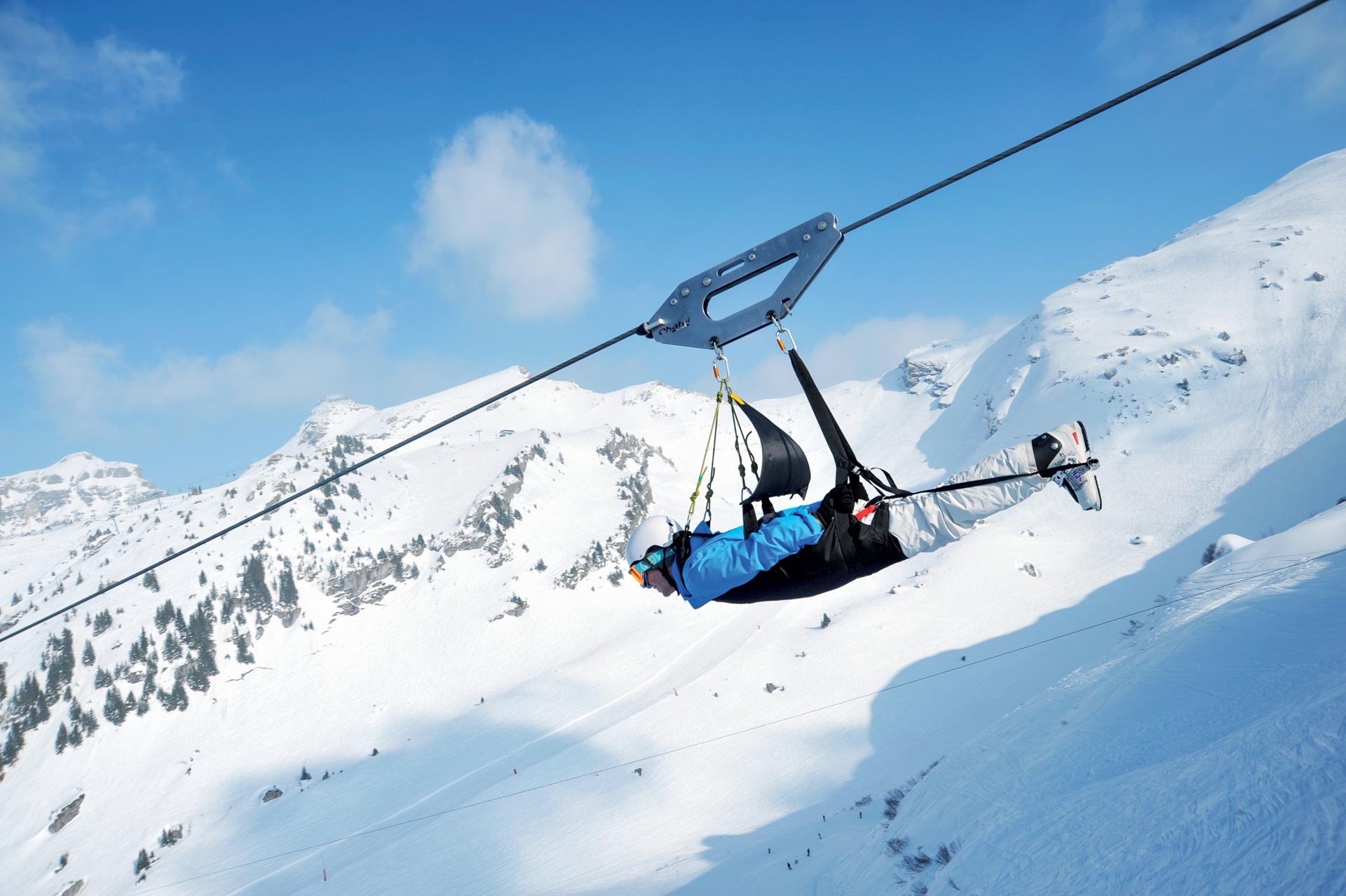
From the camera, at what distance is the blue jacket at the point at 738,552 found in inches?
251

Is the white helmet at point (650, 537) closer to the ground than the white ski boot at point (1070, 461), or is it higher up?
higher up

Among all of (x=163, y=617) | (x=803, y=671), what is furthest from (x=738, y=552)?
(x=163, y=617)

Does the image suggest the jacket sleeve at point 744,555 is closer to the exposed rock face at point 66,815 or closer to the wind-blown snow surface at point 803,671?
the wind-blown snow surface at point 803,671

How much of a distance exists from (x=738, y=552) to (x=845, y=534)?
1.16m

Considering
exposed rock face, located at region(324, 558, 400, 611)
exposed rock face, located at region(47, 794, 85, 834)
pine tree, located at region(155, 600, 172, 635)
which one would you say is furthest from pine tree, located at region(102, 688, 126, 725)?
exposed rock face, located at region(324, 558, 400, 611)

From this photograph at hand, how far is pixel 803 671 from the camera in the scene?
113ft

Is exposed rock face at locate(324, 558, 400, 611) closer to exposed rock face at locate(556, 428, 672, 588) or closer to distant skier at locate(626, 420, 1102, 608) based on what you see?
exposed rock face at locate(556, 428, 672, 588)

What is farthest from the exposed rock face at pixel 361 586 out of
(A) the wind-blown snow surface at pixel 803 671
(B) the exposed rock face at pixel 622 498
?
(B) the exposed rock face at pixel 622 498

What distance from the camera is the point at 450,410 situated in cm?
18238

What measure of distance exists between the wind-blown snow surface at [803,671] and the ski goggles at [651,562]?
515cm

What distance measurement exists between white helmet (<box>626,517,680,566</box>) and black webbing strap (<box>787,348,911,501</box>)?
2.42 m

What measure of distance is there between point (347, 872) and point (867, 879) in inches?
1101

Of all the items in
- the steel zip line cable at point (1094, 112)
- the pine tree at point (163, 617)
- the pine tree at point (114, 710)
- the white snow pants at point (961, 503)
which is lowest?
the white snow pants at point (961, 503)

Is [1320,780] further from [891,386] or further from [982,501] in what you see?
[891,386]
